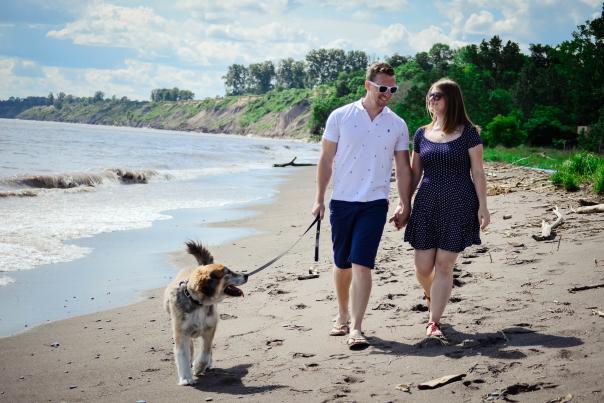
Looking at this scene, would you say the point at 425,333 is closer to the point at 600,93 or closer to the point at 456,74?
the point at 600,93

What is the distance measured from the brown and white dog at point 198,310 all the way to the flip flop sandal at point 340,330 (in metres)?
1.06

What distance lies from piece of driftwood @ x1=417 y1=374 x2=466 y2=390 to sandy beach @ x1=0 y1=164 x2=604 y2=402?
4 cm

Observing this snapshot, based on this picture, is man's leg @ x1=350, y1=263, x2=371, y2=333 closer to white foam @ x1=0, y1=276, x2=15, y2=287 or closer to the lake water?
the lake water

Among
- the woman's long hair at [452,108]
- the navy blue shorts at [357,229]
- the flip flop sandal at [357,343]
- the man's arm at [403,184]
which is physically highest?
the woman's long hair at [452,108]

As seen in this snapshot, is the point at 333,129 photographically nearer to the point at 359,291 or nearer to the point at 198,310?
the point at 359,291

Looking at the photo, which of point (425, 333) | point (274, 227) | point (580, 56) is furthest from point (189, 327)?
point (580, 56)

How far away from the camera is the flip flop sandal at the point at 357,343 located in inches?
201

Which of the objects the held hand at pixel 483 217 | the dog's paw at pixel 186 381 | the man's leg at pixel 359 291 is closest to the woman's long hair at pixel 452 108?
the held hand at pixel 483 217

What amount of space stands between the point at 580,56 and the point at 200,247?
5182 cm

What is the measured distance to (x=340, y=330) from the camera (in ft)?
18.4

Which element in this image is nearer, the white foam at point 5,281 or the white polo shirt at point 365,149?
the white polo shirt at point 365,149


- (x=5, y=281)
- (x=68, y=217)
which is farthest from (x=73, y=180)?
(x=5, y=281)

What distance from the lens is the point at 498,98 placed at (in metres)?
55.5

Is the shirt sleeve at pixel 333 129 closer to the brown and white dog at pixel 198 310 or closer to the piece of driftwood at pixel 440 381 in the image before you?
the brown and white dog at pixel 198 310
